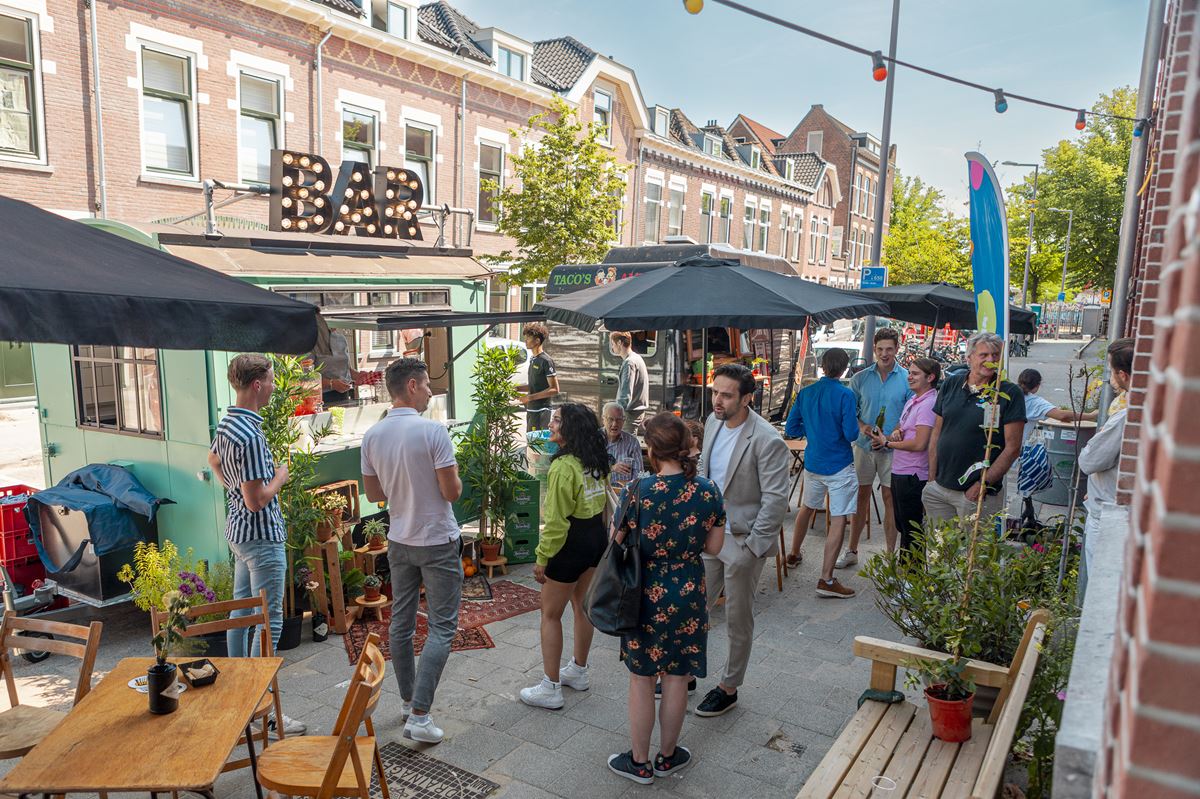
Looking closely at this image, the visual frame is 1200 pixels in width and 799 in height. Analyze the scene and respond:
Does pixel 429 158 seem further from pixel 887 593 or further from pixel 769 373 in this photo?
pixel 887 593

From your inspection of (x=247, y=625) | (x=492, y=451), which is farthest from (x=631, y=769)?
(x=492, y=451)

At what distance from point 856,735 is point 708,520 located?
113cm

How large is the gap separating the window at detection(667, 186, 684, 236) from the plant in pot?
23.4 metres

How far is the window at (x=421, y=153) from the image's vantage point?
787 inches

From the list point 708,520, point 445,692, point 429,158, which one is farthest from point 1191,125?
point 429,158

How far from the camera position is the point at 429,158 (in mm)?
20406

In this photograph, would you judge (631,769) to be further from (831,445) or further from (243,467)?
(831,445)

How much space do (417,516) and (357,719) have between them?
1.44 metres

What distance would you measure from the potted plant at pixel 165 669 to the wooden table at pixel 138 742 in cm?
4

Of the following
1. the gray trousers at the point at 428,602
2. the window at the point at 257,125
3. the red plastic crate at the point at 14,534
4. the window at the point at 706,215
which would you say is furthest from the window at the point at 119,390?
the window at the point at 706,215

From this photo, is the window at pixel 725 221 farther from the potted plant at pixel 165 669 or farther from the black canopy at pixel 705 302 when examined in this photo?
the potted plant at pixel 165 669

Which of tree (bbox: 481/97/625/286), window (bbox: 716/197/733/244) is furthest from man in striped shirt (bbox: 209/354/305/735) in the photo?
window (bbox: 716/197/733/244)

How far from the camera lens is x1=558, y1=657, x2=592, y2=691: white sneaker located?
194 inches

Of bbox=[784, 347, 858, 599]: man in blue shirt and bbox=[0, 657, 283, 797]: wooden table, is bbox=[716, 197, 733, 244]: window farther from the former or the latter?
bbox=[0, 657, 283, 797]: wooden table
